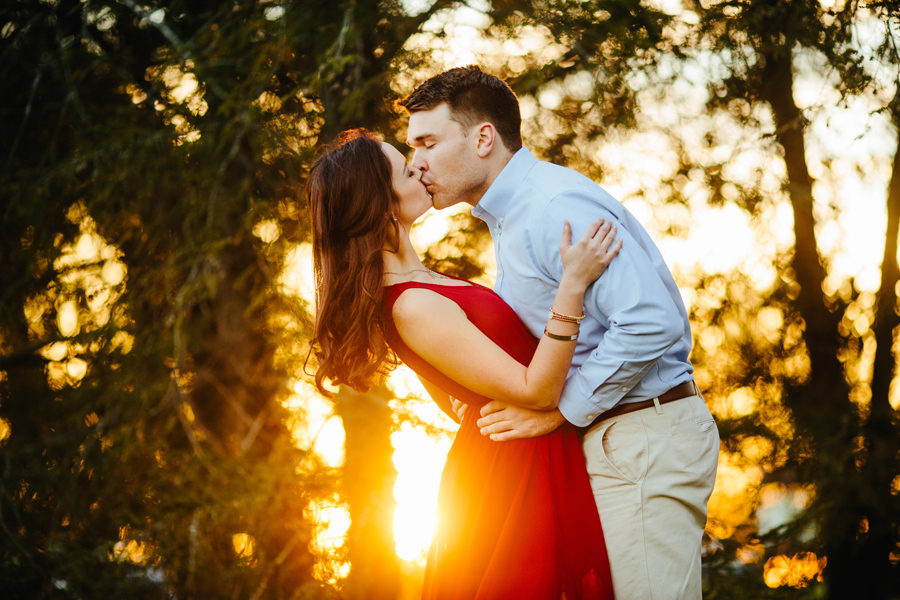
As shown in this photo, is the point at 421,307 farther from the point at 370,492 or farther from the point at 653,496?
the point at 370,492

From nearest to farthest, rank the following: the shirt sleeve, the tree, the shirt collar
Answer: the shirt sleeve
the shirt collar
the tree

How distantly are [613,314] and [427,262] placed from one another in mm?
1839

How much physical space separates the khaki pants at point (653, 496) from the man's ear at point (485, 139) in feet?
2.70

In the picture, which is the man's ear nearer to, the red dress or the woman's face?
the woman's face

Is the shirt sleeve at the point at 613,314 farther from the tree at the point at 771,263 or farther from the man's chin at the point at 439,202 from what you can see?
the tree at the point at 771,263

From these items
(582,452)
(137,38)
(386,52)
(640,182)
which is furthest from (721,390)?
(137,38)

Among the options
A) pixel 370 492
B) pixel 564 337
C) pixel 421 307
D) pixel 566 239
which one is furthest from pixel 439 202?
pixel 370 492

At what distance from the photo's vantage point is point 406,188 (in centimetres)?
197

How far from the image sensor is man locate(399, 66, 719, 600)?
151cm

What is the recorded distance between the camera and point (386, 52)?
3195mm

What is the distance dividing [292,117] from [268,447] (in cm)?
212

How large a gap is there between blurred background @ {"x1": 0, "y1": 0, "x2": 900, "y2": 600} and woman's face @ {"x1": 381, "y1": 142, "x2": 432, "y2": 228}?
1054mm

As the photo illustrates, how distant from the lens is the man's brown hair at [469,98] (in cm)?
189

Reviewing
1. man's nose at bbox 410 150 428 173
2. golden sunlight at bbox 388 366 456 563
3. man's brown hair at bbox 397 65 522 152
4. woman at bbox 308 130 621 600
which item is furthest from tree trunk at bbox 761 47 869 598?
woman at bbox 308 130 621 600
